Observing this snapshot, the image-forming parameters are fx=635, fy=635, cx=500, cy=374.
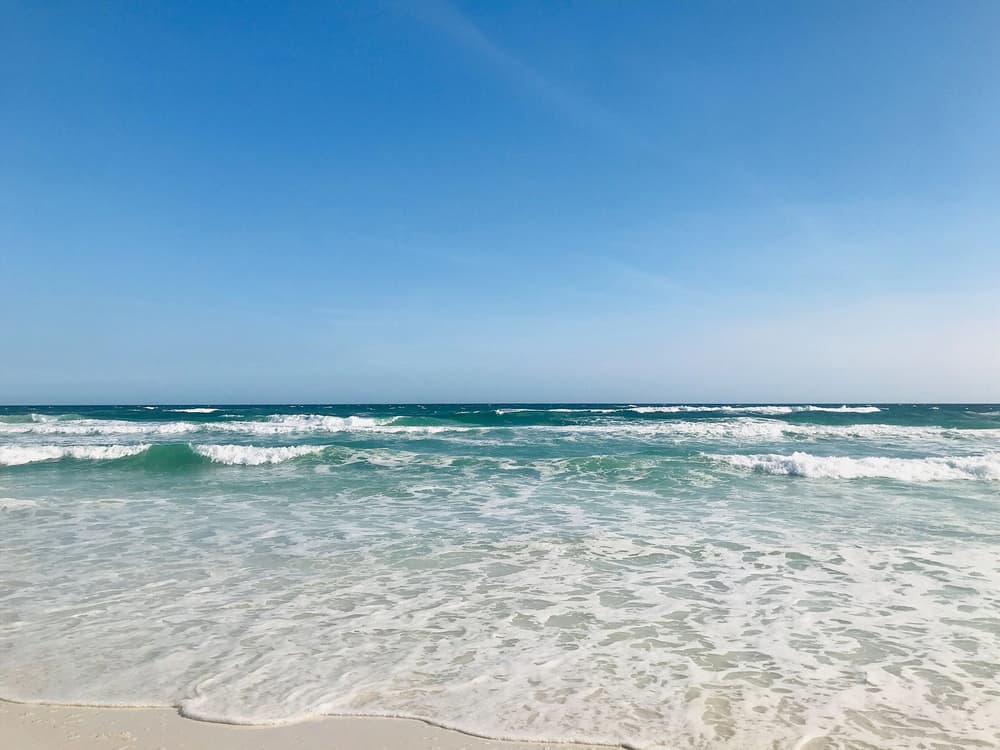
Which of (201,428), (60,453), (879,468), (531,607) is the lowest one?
(531,607)

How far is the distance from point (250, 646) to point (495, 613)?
6.31 feet

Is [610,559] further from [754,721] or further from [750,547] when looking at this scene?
[754,721]

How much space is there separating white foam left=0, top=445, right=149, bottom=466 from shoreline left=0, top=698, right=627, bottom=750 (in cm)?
1694

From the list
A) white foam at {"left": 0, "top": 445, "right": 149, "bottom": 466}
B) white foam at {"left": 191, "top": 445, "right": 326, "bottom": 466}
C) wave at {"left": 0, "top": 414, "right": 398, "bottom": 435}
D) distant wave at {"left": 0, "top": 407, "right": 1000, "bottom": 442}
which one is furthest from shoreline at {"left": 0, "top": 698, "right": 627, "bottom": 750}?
wave at {"left": 0, "top": 414, "right": 398, "bottom": 435}

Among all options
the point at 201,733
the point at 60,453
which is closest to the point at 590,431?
the point at 60,453

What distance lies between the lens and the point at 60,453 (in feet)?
61.1

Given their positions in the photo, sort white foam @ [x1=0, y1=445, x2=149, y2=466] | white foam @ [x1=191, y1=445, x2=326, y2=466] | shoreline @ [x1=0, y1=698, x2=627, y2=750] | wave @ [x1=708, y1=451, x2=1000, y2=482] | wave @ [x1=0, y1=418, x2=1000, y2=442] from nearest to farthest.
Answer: shoreline @ [x1=0, y1=698, x2=627, y2=750] < wave @ [x1=708, y1=451, x2=1000, y2=482] < white foam @ [x1=0, y1=445, x2=149, y2=466] < white foam @ [x1=191, y1=445, x2=326, y2=466] < wave @ [x1=0, y1=418, x2=1000, y2=442]

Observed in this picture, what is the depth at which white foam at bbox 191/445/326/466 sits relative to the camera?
17.7 metres

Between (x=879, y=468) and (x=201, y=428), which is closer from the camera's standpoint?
(x=879, y=468)

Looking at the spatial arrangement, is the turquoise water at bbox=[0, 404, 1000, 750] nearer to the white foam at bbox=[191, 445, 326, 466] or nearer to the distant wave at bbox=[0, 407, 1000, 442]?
the white foam at bbox=[191, 445, 326, 466]

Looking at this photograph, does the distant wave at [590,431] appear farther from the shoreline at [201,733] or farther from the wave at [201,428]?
the shoreline at [201,733]

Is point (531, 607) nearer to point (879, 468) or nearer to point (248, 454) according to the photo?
point (879, 468)

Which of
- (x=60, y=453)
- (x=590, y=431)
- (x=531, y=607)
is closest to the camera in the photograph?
(x=531, y=607)

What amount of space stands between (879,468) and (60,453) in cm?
2232
